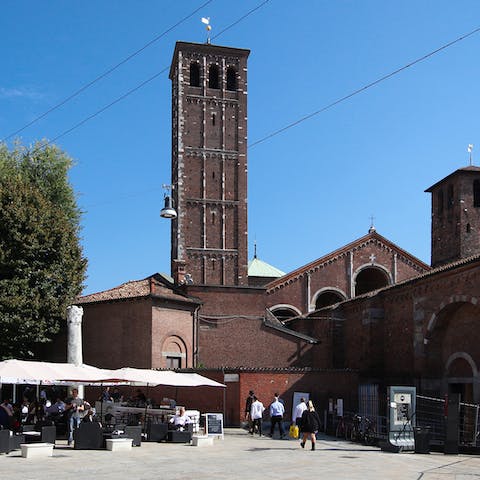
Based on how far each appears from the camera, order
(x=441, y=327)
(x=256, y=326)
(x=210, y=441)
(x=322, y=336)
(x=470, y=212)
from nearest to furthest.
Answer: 1. (x=210, y=441)
2. (x=441, y=327)
3. (x=256, y=326)
4. (x=322, y=336)
5. (x=470, y=212)

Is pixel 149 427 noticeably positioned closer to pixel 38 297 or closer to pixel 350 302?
pixel 38 297

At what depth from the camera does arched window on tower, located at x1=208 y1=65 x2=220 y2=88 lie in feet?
172

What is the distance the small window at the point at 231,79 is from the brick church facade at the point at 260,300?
0.13 meters

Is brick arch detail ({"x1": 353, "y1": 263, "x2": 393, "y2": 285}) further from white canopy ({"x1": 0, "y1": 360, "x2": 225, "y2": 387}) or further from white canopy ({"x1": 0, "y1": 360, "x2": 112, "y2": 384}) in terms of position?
white canopy ({"x1": 0, "y1": 360, "x2": 112, "y2": 384})

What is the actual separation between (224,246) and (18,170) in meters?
15.9

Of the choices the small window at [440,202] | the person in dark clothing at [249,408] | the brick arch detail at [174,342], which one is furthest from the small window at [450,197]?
the person in dark clothing at [249,408]

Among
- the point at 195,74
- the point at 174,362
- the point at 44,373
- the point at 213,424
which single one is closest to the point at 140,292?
the point at 174,362

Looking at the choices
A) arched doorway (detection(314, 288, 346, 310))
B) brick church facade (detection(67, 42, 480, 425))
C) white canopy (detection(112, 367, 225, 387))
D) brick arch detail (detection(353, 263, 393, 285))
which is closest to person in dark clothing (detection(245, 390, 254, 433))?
brick church facade (detection(67, 42, 480, 425))

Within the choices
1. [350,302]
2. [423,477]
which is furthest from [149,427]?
[350,302]

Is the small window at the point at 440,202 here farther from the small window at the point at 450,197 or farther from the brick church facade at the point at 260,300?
the small window at the point at 450,197

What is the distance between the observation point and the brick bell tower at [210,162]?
49812 mm

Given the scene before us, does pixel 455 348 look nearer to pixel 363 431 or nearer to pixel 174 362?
pixel 363 431

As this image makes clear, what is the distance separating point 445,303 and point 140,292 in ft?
43.8

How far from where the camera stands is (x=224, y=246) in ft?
165
